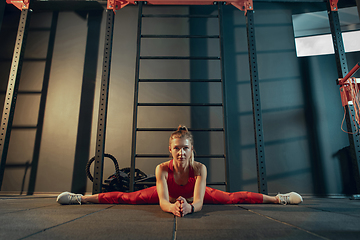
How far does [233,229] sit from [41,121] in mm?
3085

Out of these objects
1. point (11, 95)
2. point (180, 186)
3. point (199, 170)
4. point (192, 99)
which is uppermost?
point (192, 99)

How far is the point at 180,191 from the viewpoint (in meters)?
1.64

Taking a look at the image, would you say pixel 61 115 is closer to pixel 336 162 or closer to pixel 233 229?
pixel 233 229

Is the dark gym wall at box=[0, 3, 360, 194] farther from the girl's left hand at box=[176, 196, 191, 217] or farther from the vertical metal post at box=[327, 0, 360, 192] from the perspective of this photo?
the girl's left hand at box=[176, 196, 191, 217]

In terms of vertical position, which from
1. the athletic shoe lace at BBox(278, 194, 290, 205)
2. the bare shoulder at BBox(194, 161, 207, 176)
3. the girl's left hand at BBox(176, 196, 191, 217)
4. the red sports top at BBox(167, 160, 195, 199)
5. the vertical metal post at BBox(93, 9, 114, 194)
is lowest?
the athletic shoe lace at BBox(278, 194, 290, 205)

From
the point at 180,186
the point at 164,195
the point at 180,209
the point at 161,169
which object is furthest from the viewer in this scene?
the point at 180,186

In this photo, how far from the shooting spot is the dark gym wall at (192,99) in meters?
2.82

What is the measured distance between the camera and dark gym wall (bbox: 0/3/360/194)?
9.26ft

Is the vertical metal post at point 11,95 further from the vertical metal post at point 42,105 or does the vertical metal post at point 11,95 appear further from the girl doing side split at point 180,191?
the girl doing side split at point 180,191

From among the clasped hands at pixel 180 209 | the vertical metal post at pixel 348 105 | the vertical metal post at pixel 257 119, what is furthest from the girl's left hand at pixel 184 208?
the vertical metal post at pixel 348 105

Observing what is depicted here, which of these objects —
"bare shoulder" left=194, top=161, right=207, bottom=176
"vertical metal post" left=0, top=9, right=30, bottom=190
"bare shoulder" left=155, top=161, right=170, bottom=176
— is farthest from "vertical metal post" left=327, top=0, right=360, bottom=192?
"vertical metal post" left=0, top=9, right=30, bottom=190

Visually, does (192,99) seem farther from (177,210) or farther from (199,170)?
(177,210)

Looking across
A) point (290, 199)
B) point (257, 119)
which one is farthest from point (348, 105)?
point (290, 199)

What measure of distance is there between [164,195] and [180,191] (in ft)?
0.88
